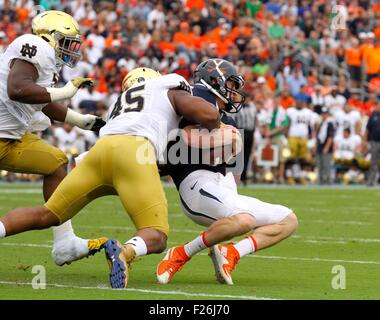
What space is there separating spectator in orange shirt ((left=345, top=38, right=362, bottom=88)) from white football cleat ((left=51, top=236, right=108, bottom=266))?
14.5m

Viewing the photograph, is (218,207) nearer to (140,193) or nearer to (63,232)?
(140,193)

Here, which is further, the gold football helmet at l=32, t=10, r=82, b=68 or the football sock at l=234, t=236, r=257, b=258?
the gold football helmet at l=32, t=10, r=82, b=68

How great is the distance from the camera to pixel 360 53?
20828 millimetres

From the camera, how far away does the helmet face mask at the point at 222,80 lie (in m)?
6.65

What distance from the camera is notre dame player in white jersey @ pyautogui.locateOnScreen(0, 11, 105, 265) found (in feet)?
21.8

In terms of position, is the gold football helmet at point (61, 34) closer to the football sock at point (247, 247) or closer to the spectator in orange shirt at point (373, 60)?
the football sock at point (247, 247)

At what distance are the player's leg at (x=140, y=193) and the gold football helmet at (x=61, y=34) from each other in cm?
105

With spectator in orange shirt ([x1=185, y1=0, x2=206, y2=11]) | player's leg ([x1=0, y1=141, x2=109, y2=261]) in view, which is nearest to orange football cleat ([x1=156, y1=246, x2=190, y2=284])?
player's leg ([x1=0, y1=141, x2=109, y2=261])

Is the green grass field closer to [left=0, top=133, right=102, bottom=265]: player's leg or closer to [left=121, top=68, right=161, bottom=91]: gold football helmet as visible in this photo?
[left=0, top=133, right=102, bottom=265]: player's leg

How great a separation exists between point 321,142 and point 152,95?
12.3m

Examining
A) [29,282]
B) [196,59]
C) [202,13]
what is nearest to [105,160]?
[29,282]
